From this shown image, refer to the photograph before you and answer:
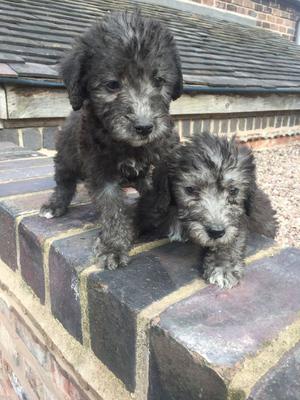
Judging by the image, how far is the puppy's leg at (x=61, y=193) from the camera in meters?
2.13

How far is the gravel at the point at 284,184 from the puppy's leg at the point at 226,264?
1676mm

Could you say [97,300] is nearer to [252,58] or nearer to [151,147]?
[151,147]

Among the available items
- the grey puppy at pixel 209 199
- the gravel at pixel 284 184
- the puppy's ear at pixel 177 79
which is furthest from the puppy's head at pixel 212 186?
the gravel at pixel 284 184

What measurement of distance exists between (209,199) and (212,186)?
0.24 feet

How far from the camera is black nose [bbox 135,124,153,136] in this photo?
185 cm

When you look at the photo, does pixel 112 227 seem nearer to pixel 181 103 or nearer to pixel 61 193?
pixel 61 193

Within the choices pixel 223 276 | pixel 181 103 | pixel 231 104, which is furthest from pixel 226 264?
pixel 231 104

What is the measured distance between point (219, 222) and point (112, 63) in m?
0.94

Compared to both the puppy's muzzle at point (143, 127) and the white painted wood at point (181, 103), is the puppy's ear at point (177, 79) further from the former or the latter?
the white painted wood at point (181, 103)

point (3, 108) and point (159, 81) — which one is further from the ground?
point (159, 81)

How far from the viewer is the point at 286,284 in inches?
56.9

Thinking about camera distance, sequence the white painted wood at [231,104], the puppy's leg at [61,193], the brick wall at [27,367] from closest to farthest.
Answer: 1. the brick wall at [27,367]
2. the puppy's leg at [61,193]
3. the white painted wood at [231,104]

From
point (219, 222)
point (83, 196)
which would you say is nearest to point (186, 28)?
point (83, 196)

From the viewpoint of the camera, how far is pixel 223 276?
4.80 ft
